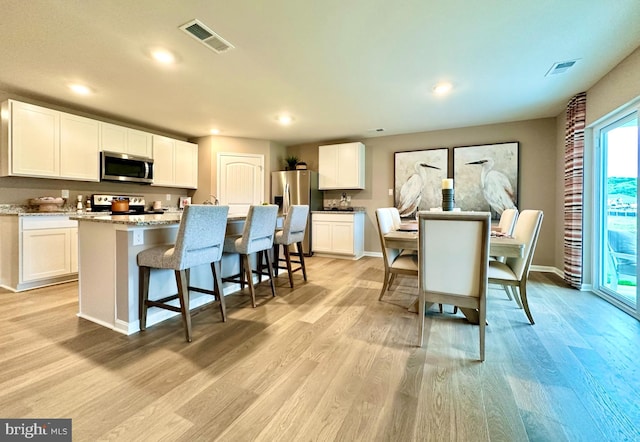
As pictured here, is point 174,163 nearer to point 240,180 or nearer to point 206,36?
point 240,180

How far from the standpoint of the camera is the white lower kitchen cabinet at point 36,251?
10.3 ft

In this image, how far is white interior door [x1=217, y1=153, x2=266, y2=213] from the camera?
5395 mm

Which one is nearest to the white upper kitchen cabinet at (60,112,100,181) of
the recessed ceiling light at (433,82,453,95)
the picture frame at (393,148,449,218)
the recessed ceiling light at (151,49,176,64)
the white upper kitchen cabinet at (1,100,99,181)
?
the white upper kitchen cabinet at (1,100,99,181)

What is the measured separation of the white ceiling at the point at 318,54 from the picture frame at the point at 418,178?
100cm

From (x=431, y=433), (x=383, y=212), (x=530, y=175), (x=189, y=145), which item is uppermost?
(x=189, y=145)

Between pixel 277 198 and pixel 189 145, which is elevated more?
pixel 189 145

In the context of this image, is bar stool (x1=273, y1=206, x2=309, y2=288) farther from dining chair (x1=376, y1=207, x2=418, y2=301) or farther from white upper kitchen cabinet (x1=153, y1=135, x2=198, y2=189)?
white upper kitchen cabinet (x1=153, y1=135, x2=198, y2=189)

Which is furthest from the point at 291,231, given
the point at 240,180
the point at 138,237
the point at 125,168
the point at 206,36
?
the point at 125,168

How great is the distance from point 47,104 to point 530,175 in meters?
7.05

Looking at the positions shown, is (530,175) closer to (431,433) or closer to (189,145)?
(431,433)

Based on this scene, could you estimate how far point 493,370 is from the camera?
165 centimetres

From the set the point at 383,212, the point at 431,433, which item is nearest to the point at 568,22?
the point at 383,212

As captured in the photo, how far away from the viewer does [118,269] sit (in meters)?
2.12

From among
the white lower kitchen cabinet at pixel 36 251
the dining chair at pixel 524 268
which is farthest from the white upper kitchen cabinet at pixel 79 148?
the dining chair at pixel 524 268
